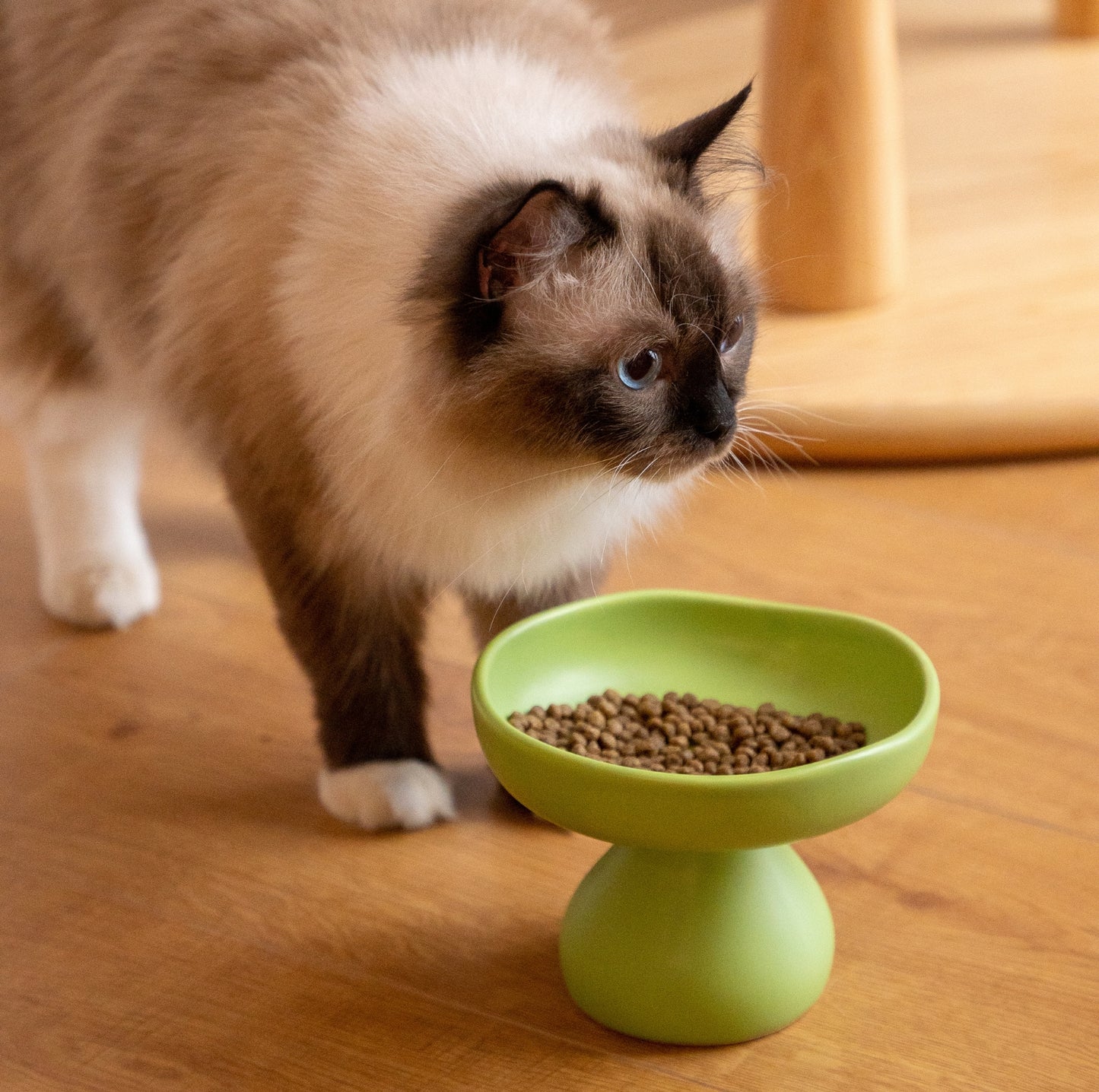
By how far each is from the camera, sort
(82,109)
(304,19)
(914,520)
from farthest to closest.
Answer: (914,520) → (82,109) → (304,19)

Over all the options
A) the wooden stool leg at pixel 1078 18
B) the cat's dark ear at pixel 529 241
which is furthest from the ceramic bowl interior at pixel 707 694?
the wooden stool leg at pixel 1078 18

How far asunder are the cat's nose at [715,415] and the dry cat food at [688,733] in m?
0.21

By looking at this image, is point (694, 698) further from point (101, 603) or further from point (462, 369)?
point (101, 603)

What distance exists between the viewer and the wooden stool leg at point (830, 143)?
5.93 ft

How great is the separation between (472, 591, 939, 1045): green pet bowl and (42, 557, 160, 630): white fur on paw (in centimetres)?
69

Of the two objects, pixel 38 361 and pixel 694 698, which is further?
pixel 38 361

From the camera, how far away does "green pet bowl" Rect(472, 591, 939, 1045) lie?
0.88 m

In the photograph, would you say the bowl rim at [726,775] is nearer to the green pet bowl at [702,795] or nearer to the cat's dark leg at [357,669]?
the green pet bowl at [702,795]

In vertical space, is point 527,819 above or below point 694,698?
below

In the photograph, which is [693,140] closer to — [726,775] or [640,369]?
[640,369]

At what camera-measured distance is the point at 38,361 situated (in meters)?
1.49

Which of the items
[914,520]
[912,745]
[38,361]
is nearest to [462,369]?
[912,745]

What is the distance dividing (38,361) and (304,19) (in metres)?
0.51

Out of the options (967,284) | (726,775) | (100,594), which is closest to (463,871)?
(726,775)
